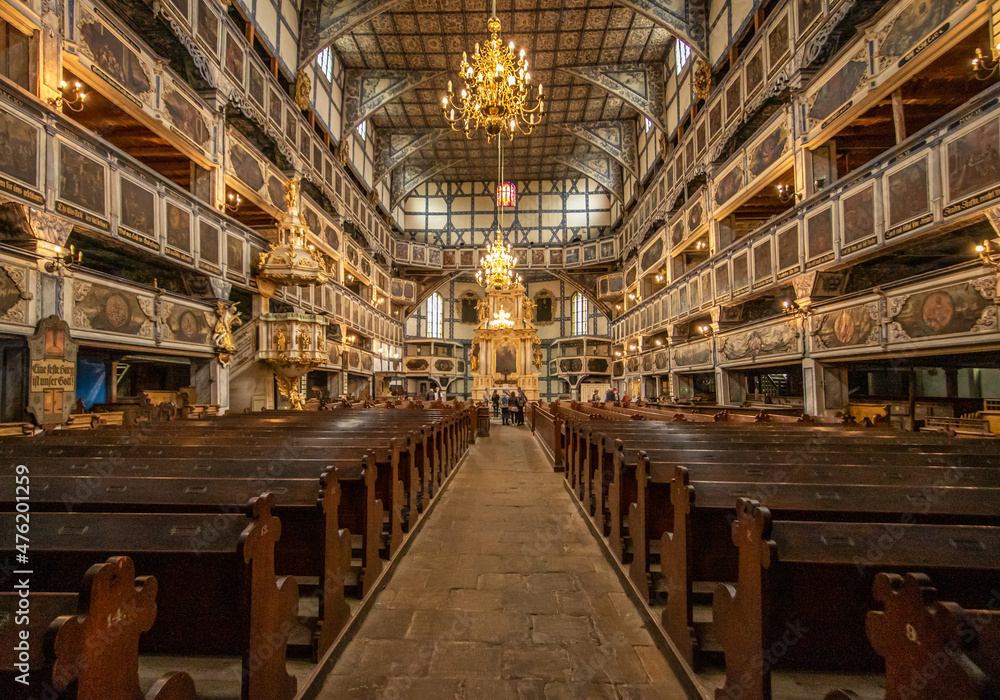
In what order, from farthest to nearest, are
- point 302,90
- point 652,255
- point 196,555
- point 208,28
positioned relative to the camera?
1. point 652,255
2. point 302,90
3. point 208,28
4. point 196,555

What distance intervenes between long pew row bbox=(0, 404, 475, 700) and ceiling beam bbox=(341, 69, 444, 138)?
60.3ft

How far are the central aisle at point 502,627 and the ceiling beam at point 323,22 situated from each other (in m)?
16.0

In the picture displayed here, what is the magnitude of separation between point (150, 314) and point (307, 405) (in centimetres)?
590

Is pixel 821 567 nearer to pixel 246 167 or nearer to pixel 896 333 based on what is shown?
pixel 896 333

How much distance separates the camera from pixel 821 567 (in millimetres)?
1776

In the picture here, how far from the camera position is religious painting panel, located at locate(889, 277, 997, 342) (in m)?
5.85

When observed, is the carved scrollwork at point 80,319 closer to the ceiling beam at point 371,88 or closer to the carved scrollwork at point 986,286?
the carved scrollwork at point 986,286

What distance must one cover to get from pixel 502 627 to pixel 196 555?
1.87 m

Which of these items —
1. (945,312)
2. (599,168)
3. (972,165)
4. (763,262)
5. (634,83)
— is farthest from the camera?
(599,168)

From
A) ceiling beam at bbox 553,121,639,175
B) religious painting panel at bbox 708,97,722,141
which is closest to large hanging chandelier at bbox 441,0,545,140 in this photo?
religious painting panel at bbox 708,97,722,141

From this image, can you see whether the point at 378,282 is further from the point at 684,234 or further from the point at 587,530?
the point at 587,530

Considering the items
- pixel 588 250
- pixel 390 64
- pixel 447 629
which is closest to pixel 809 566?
pixel 447 629

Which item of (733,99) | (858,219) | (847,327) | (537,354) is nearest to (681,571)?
(847,327)

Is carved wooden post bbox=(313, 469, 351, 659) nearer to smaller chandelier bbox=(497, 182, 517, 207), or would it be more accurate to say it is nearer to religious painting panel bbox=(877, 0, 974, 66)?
religious painting panel bbox=(877, 0, 974, 66)
